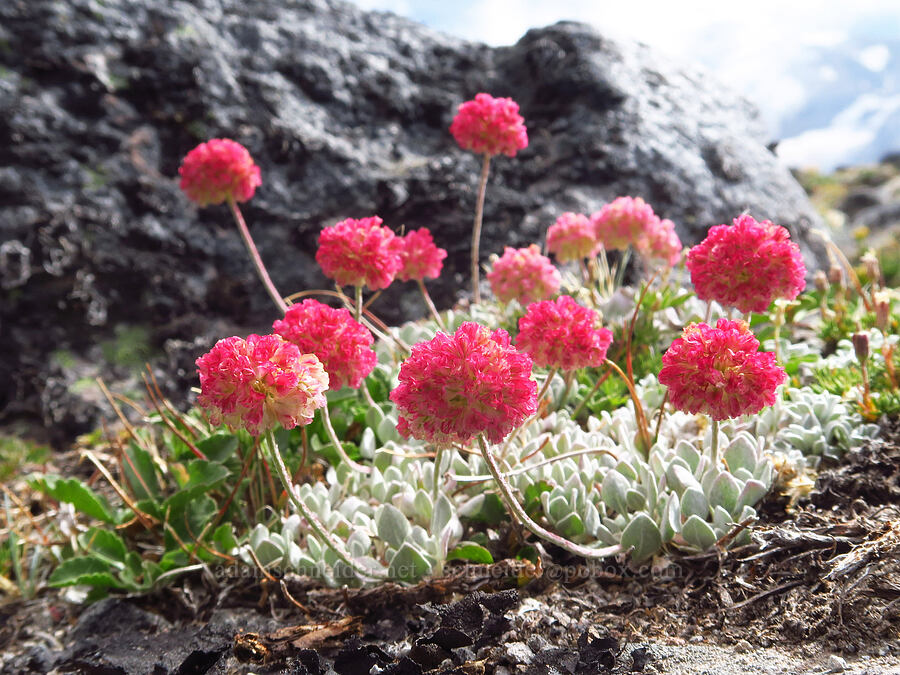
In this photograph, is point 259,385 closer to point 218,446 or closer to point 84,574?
point 218,446

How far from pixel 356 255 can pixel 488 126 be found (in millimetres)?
1276

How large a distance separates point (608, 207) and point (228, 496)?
229cm

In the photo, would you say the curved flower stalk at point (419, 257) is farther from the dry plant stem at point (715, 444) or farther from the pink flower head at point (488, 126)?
the dry plant stem at point (715, 444)

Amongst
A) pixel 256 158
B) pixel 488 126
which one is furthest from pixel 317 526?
→ pixel 256 158

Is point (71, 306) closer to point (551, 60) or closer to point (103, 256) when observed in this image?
point (103, 256)

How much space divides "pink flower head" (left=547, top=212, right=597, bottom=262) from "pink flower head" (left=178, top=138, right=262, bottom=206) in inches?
62.0

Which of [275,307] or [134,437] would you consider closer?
[134,437]

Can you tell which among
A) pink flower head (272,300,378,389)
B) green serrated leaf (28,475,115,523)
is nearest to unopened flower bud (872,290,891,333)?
pink flower head (272,300,378,389)

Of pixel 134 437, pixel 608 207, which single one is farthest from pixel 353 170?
pixel 134 437

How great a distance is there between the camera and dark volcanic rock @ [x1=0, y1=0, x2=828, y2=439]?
4508 mm

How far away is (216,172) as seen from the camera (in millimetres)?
3322

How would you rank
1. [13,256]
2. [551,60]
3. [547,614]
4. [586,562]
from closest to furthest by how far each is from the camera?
[547,614] < [586,562] < [13,256] < [551,60]

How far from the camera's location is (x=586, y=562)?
236 cm

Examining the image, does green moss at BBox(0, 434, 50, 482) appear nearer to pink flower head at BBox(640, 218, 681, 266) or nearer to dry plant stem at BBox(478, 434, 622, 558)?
dry plant stem at BBox(478, 434, 622, 558)
